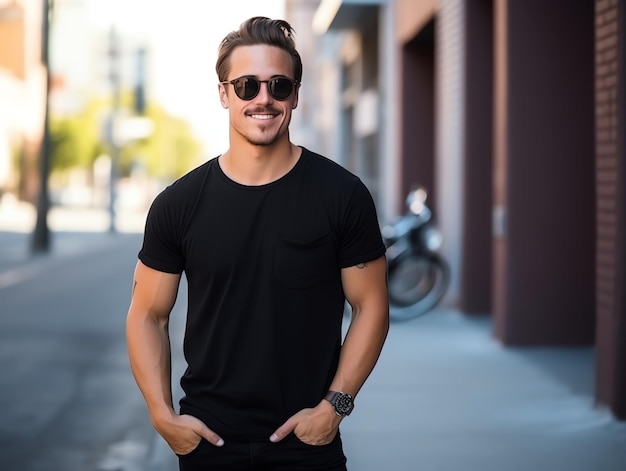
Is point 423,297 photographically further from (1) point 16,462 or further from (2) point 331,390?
(2) point 331,390

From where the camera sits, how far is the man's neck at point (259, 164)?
3.02 m

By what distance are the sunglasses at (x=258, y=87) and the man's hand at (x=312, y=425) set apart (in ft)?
2.71

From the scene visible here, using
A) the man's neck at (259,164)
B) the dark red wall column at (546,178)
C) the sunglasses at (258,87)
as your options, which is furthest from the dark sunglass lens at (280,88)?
the dark red wall column at (546,178)

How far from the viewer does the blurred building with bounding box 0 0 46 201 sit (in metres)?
59.1

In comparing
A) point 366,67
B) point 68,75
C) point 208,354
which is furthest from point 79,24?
point 208,354

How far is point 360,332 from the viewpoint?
303 centimetres

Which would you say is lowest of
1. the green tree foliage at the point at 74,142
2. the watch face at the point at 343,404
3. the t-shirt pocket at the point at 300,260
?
the watch face at the point at 343,404

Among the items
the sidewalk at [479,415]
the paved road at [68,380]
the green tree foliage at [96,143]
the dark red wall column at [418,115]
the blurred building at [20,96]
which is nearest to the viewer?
the sidewalk at [479,415]

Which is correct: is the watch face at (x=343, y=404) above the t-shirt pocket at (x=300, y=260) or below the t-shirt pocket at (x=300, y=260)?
below

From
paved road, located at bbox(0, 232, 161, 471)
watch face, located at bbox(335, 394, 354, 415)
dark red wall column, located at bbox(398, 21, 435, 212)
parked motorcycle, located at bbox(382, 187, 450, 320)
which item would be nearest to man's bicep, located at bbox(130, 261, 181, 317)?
watch face, located at bbox(335, 394, 354, 415)

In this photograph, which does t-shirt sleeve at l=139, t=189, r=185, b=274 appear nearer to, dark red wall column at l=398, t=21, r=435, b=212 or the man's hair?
the man's hair

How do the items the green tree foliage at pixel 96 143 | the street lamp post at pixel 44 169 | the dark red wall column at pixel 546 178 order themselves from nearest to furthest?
the dark red wall column at pixel 546 178 → the street lamp post at pixel 44 169 → the green tree foliage at pixel 96 143

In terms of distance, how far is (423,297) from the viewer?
496 inches

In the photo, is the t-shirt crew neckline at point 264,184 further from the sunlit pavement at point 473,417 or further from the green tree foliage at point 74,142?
the green tree foliage at point 74,142
